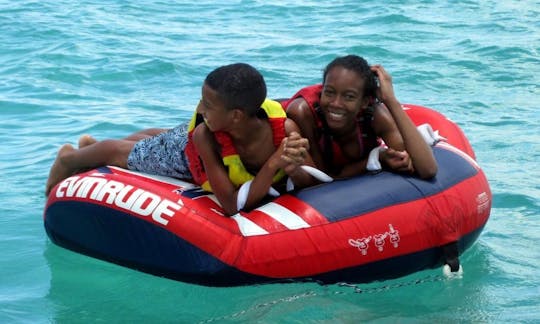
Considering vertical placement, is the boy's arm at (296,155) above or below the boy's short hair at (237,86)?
below

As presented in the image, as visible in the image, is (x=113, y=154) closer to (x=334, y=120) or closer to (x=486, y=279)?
(x=334, y=120)

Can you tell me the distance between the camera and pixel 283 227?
4.44 m

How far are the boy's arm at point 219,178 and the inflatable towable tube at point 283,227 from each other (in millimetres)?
64

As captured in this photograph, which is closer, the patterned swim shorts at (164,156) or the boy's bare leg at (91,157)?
the patterned swim shorts at (164,156)

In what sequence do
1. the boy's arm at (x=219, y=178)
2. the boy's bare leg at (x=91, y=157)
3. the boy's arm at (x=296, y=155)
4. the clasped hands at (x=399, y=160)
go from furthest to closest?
the boy's bare leg at (x=91, y=157), the clasped hands at (x=399, y=160), the boy's arm at (x=219, y=178), the boy's arm at (x=296, y=155)

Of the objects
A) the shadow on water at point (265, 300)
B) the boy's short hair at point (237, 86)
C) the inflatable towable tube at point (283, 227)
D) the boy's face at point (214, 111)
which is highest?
the boy's short hair at point (237, 86)

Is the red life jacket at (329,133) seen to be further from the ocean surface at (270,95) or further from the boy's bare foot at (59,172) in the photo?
the boy's bare foot at (59,172)

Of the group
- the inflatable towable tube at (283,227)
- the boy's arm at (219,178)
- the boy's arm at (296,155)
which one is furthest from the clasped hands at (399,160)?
the boy's arm at (219,178)

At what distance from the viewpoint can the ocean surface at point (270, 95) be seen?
15.5 feet

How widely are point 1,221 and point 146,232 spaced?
180 cm

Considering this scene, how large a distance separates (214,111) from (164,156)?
0.72m

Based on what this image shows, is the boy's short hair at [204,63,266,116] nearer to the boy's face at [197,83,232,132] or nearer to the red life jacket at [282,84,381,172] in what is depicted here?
the boy's face at [197,83,232,132]

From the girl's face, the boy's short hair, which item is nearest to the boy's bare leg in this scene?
the boy's short hair

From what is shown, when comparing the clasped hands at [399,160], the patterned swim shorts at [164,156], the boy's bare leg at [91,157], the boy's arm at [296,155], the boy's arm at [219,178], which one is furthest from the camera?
the boy's bare leg at [91,157]
